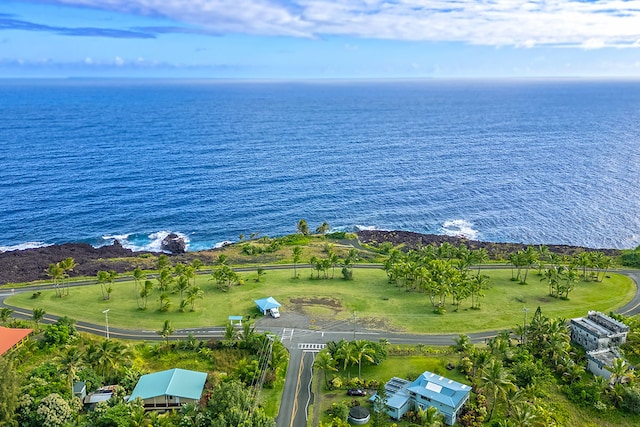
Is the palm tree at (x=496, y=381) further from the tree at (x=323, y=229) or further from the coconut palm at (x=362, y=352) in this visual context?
the tree at (x=323, y=229)

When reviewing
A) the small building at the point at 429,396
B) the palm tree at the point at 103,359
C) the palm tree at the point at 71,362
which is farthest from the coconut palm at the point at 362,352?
the palm tree at the point at 71,362

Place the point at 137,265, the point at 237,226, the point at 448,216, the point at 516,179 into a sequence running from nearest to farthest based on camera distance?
the point at 137,265 < the point at 237,226 < the point at 448,216 < the point at 516,179

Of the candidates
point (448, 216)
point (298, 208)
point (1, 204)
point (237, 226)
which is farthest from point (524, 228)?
point (1, 204)

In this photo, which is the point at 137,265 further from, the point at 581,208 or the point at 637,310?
the point at 581,208

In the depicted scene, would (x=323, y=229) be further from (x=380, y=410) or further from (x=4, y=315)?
(x=380, y=410)

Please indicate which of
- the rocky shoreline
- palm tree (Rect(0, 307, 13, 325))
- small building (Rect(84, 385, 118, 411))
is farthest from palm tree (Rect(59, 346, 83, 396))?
the rocky shoreline

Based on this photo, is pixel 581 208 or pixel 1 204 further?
pixel 581 208
